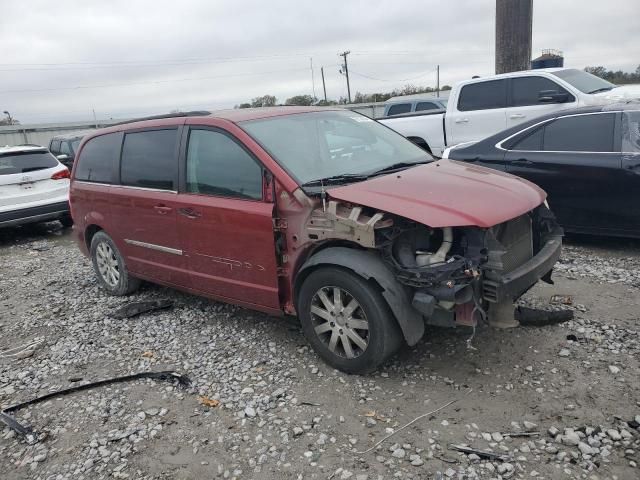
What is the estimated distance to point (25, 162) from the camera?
29.7ft

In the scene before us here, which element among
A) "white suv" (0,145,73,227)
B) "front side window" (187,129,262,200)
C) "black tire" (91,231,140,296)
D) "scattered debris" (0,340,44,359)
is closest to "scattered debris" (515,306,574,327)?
"front side window" (187,129,262,200)

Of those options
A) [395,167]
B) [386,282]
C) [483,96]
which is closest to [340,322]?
[386,282]

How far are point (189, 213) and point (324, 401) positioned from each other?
1.89 meters

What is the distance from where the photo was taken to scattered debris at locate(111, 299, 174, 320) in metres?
5.11

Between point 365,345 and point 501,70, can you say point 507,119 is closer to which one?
point 501,70

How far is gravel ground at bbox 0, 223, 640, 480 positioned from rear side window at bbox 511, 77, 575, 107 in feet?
14.3

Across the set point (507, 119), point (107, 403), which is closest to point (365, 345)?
point (107, 403)

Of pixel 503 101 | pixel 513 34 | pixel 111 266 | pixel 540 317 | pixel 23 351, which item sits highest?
pixel 513 34

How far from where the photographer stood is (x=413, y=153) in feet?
14.9

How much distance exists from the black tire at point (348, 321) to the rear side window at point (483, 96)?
6.57m

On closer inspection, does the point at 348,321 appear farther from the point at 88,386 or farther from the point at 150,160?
the point at 150,160

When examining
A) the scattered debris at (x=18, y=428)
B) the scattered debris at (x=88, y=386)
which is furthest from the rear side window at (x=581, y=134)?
the scattered debris at (x=18, y=428)

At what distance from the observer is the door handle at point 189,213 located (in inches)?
166

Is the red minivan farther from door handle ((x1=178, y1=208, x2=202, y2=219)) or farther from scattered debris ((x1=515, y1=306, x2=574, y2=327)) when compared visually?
scattered debris ((x1=515, y1=306, x2=574, y2=327))
